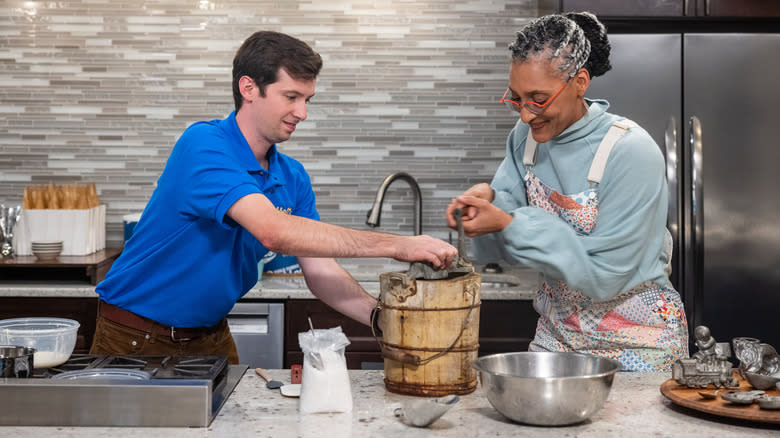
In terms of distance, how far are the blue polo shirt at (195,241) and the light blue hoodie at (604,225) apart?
0.66 meters

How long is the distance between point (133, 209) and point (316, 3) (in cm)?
127

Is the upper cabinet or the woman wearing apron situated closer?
the woman wearing apron

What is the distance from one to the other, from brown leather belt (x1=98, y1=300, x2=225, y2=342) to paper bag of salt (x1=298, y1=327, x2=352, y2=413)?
652mm

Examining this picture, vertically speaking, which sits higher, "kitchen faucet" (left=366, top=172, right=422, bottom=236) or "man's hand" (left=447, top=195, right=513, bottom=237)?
"kitchen faucet" (left=366, top=172, right=422, bottom=236)

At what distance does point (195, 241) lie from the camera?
2078 mm

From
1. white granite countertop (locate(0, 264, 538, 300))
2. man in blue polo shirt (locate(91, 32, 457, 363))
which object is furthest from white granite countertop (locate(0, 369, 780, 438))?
white granite countertop (locate(0, 264, 538, 300))

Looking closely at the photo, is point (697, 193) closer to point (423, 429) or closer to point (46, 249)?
point (423, 429)

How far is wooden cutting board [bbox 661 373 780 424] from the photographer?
5.06 feet

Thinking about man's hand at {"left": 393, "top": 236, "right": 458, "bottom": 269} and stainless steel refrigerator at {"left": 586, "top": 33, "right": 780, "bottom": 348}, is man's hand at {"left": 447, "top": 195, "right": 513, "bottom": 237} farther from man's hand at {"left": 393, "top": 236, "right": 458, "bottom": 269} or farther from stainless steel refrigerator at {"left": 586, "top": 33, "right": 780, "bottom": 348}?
stainless steel refrigerator at {"left": 586, "top": 33, "right": 780, "bottom": 348}

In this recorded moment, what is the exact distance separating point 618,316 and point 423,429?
0.73 metres

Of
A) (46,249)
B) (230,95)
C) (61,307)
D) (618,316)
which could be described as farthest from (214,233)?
(230,95)

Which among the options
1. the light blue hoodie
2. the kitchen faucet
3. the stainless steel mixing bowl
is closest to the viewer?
the stainless steel mixing bowl

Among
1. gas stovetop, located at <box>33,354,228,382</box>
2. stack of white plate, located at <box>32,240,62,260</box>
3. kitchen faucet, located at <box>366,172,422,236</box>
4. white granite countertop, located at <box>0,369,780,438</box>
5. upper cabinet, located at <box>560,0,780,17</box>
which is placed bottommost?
white granite countertop, located at <box>0,369,780,438</box>

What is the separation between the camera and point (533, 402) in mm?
1552
